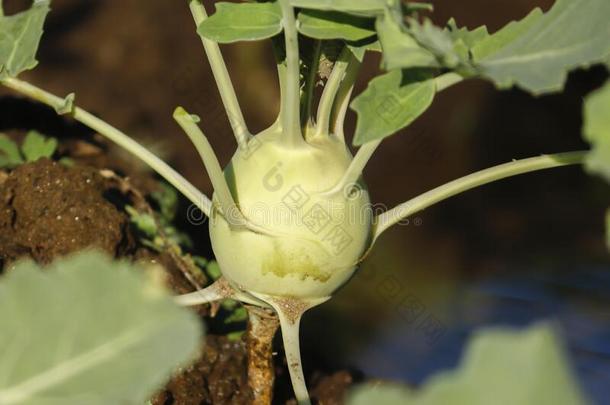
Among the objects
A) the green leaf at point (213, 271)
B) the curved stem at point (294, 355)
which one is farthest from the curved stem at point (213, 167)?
the green leaf at point (213, 271)

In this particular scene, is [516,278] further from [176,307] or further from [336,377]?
[176,307]

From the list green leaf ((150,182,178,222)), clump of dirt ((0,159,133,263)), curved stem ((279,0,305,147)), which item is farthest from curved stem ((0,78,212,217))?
green leaf ((150,182,178,222))

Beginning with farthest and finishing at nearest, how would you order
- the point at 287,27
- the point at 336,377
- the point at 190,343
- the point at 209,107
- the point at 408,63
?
the point at 209,107
the point at 336,377
the point at 287,27
the point at 408,63
the point at 190,343

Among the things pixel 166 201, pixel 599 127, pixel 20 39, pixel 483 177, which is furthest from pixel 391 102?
pixel 166 201

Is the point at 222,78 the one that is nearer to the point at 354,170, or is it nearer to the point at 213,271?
the point at 354,170

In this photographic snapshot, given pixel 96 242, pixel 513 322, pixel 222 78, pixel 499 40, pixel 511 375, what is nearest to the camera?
pixel 511 375

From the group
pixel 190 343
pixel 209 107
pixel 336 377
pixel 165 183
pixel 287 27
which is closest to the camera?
pixel 190 343

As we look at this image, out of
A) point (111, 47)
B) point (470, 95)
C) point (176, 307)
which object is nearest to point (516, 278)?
point (470, 95)

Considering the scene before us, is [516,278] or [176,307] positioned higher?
[176,307]
